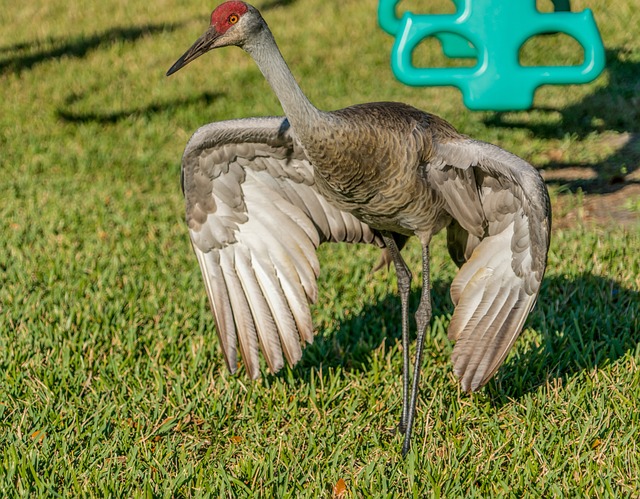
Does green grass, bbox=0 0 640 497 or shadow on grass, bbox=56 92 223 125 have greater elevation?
shadow on grass, bbox=56 92 223 125

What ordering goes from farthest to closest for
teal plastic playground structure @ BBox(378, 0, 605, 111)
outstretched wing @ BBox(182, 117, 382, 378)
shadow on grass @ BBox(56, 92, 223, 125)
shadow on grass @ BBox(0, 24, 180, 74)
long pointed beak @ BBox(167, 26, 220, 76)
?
1. shadow on grass @ BBox(0, 24, 180, 74)
2. shadow on grass @ BBox(56, 92, 223, 125)
3. teal plastic playground structure @ BBox(378, 0, 605, 111)
4. outstretched wing @ BBox(182, 117, 382, 378)
5. long pointed beak @ BBox(167, 26, 220, 76)

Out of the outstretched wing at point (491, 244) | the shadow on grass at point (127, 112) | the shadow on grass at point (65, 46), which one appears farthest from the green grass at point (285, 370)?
the shadow on grass at point (65, 46)

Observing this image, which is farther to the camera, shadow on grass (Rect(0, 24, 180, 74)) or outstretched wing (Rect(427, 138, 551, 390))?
shadow on grass (Rect(0, 24, 180, 74))

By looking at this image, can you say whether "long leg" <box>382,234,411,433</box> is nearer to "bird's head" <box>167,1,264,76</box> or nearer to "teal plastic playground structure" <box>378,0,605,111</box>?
"bird's head" <box>167,1,264,76</box>

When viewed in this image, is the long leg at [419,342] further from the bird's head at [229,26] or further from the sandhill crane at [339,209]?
the bird's head at [229,26]

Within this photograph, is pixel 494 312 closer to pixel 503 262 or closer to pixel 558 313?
pixel 503 262

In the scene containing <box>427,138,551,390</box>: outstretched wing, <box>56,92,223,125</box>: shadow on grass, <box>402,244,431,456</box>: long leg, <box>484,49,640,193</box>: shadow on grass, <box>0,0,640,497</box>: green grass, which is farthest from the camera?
<box>56,92,223,125</box>: shadow on grass

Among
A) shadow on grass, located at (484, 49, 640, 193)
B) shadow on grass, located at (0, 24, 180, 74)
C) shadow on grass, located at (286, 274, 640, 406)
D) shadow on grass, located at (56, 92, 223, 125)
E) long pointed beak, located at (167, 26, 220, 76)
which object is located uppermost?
shadow on grass, located at (0, 24, 180, 74)

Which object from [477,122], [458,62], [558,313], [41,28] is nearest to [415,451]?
[558,313]

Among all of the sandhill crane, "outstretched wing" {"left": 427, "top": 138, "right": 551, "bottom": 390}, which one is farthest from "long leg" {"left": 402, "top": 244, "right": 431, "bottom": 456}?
"outstretched wing" {"left": 427, "top": 138, "right": 551, "bottom": 390}

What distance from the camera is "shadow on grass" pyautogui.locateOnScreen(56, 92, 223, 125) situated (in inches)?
340

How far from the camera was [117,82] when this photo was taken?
9625 millimetres

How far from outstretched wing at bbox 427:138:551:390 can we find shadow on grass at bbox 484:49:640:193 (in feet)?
9.75

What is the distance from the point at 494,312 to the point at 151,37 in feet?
27.0
